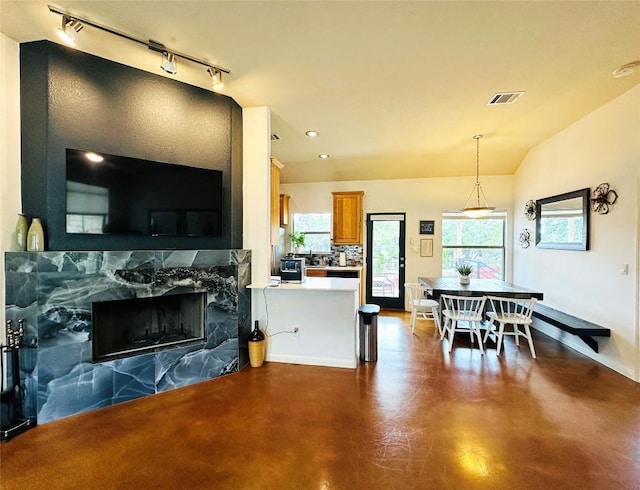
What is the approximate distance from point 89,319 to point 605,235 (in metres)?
5.33

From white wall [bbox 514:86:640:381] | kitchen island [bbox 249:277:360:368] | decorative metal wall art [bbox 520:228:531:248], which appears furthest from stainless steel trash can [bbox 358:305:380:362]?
decorative metal wall art [bbox 520:228:531:248]

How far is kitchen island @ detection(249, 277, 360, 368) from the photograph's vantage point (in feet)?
10.7

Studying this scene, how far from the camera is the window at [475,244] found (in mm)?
5734

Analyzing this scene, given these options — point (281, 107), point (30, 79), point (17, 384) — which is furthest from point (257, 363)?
point (30, 79)

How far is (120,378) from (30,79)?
259 centimetres

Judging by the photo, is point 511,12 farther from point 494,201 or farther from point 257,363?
point 494,201

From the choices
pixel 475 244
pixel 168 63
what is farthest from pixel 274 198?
pixel 475 244

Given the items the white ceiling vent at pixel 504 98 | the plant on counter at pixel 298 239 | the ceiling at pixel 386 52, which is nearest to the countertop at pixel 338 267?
the plant on counter at pixel 298 239

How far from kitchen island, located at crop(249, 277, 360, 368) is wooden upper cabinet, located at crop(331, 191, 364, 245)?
2591mm

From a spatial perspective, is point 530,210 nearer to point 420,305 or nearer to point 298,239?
point 420,305

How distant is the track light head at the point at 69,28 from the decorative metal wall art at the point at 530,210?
5979 millimetres

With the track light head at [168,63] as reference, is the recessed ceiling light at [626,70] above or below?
above

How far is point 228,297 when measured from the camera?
3064 millimetres

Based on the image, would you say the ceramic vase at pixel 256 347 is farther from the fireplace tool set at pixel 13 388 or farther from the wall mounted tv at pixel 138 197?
the fireplace tool set at pixel 13 388
